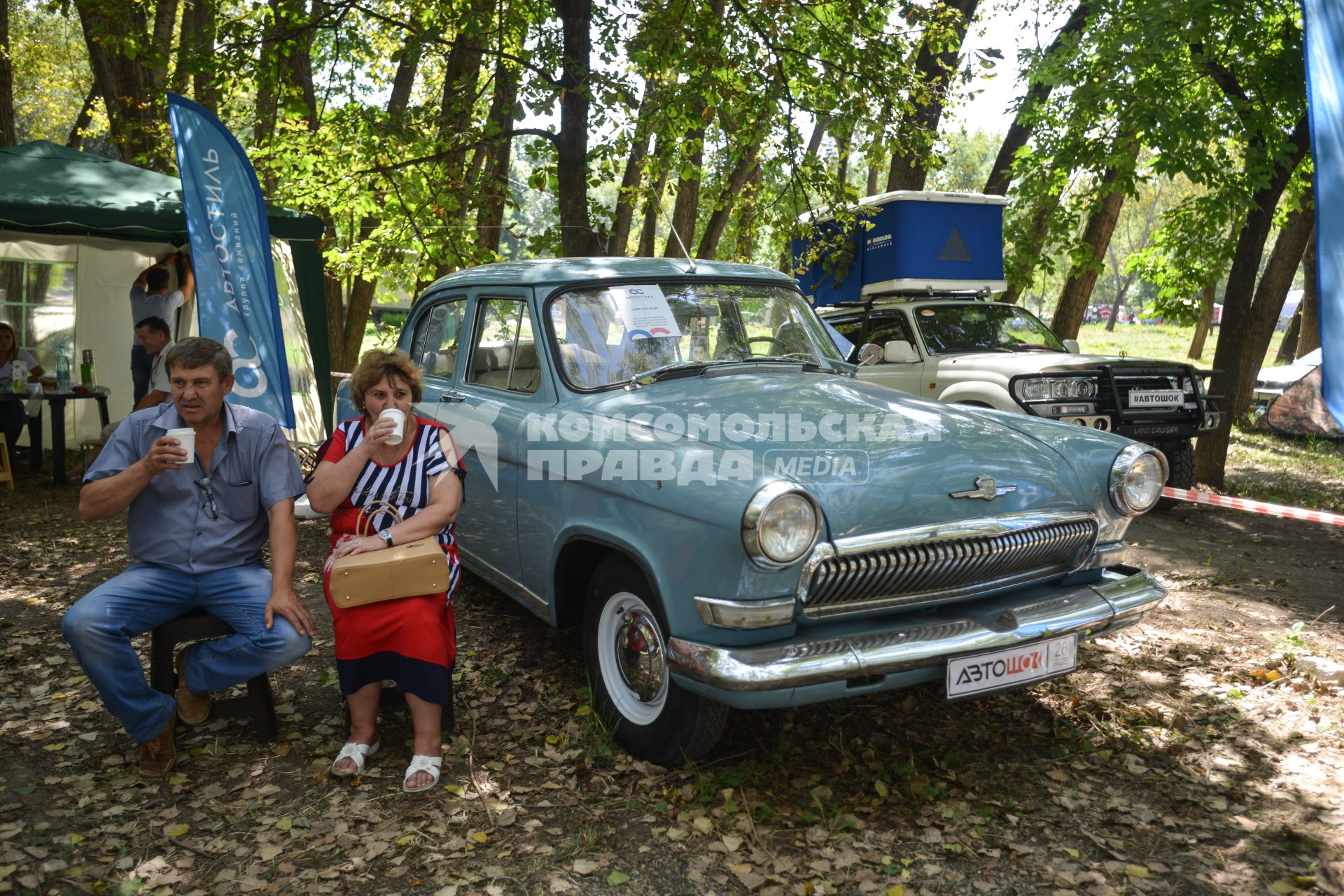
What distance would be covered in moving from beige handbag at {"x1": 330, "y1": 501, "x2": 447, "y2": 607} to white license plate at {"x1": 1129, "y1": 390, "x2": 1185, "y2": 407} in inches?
249

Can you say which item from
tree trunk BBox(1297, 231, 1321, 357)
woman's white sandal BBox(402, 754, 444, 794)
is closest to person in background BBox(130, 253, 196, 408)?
woman's white sandal BBox(402, 754, 444, 794)

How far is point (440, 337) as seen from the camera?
524 cm

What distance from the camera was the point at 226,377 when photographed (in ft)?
11.9

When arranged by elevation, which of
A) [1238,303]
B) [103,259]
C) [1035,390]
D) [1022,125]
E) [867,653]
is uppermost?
[1022,125]

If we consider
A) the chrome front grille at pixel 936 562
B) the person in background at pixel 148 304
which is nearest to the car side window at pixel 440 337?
the chrome front grille at pixel 936 562

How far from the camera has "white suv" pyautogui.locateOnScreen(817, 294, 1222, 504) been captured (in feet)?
25.0

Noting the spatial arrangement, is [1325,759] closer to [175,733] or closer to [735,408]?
[735,408]

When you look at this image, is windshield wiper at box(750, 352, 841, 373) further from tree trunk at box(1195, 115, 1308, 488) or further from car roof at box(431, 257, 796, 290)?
tree trunk at box(1195, 115, 1308, 488)

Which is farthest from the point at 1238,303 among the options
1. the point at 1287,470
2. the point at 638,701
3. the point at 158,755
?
the point at 158,755

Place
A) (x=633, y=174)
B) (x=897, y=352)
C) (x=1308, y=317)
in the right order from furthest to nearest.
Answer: (x=1308, y=317) → (x=633, y=174) → (x=897, y=352)

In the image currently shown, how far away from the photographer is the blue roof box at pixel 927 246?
9.32m

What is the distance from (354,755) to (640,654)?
3.75ft

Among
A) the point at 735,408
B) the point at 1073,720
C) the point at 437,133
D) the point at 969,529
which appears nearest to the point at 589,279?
the point at 735,408

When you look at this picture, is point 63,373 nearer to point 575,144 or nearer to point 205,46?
point 205,46
